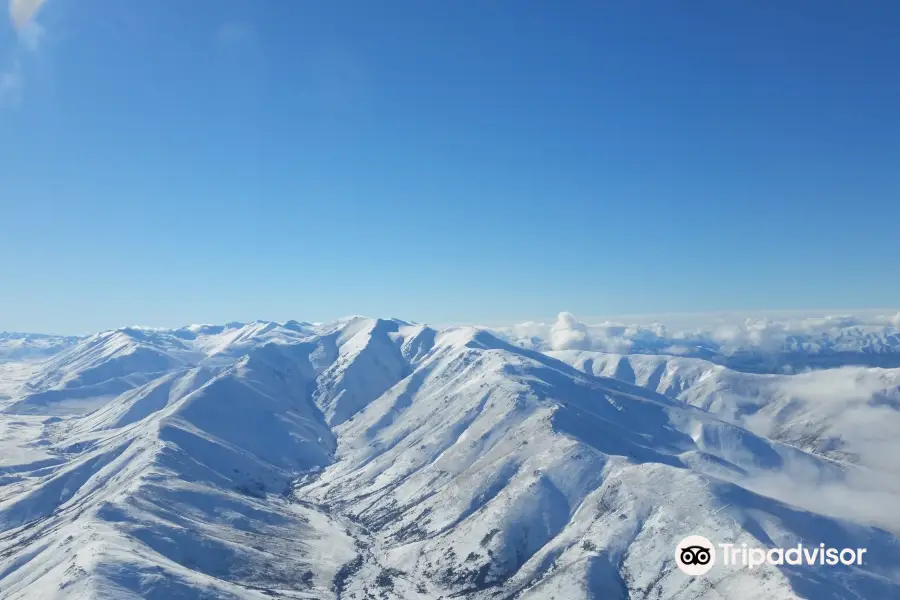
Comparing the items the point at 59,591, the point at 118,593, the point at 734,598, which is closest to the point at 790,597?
the point at 734,598

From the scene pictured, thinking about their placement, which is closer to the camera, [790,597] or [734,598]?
[790,597]

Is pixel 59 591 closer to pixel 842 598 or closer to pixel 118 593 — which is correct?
pixel 118 593

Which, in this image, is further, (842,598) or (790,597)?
(842,598)

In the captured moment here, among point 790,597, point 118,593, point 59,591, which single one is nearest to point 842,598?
point 790,597

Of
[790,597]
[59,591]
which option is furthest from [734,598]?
[59,591]

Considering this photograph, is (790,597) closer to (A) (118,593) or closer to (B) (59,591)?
(A) (118,593)

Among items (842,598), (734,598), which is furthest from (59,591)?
(842,598)

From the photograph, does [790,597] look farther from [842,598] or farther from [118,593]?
[118,593]
